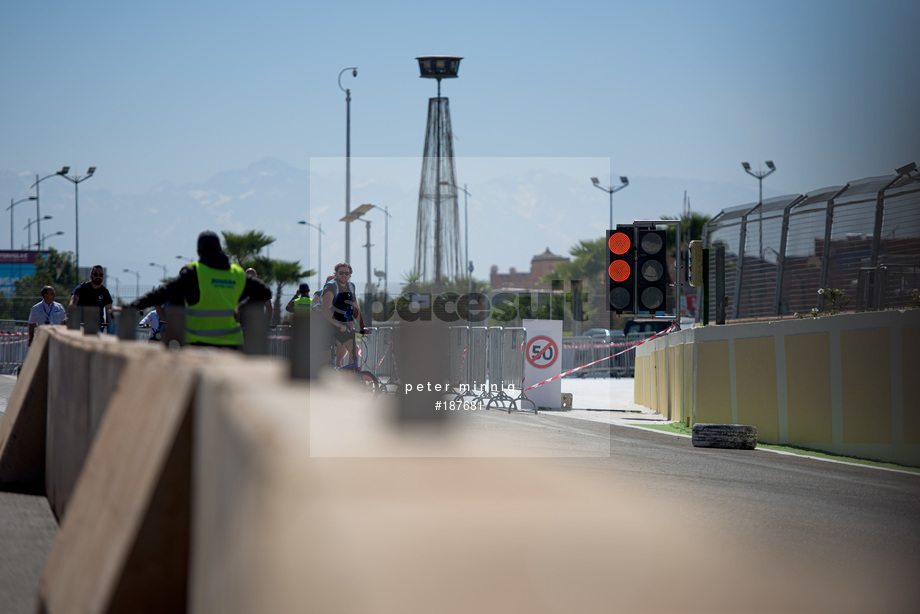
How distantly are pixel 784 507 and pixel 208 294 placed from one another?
497 cm

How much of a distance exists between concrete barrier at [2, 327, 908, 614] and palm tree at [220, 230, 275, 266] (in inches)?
1963

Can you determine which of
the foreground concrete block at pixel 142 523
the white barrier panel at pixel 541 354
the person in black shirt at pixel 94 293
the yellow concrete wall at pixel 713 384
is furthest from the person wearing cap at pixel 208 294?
the white barrier panel at pixel 541 354

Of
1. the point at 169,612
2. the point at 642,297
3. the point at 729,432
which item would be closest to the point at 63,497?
the point at 169,612

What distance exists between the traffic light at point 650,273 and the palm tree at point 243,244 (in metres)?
39.7

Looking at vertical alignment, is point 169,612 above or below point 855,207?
below

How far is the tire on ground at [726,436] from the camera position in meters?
12.8

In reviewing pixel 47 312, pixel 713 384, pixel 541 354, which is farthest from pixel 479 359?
pixel 47 312

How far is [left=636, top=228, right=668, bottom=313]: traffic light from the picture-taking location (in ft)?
49.5

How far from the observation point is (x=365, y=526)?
2.53 metres

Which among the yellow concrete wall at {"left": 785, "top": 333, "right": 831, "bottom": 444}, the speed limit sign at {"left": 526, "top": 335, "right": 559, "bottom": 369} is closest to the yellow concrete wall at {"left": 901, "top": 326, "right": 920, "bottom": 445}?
the yellow concrete wall at {"left": 785, "top": 333, "right": 831, "bottom": 444}

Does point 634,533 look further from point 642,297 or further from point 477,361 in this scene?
point 477,361

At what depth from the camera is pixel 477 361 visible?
21.0 metres

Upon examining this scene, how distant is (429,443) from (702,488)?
6.31 metres

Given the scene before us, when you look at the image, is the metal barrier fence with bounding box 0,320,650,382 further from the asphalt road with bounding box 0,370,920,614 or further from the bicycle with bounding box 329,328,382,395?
the asphalt road with bounding box 0,370,920,614
